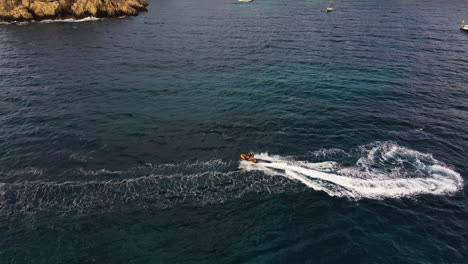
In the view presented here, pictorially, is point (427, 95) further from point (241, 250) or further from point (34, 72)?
point (34, 72)

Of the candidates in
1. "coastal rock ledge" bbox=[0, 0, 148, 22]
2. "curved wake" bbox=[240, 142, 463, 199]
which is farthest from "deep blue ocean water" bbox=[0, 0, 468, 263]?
"coastal rock ledge" bbox=[0, 0, 148, 22]

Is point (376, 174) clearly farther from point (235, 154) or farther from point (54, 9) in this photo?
point (54, 9)

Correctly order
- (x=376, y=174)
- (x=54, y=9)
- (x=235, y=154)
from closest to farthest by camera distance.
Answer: (x=376, y=174)
(x=235, y=154)
(x=54, y=9)

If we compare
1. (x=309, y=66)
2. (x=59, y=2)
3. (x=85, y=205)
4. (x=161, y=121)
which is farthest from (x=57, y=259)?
(x=59, y=2)

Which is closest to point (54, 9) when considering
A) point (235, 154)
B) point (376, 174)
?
point (235, 154)

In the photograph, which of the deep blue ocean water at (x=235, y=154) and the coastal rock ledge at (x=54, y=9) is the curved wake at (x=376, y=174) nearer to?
the deep blue ocean water at (x=235, y=154)

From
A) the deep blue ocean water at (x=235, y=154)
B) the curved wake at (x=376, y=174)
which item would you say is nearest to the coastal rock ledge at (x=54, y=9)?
the deep blue ocean water at (x=235, y=154)
